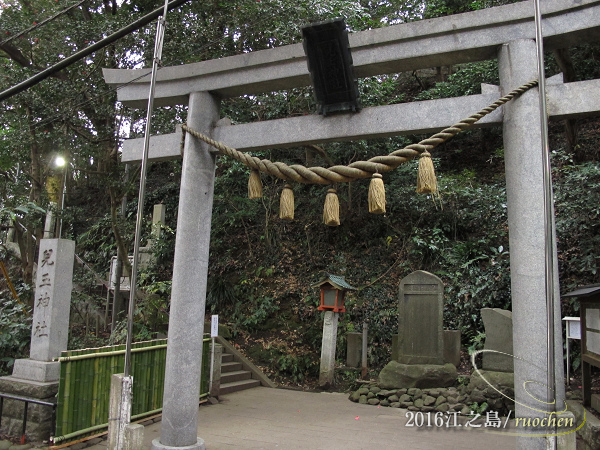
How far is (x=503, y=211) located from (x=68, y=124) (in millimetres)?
9367

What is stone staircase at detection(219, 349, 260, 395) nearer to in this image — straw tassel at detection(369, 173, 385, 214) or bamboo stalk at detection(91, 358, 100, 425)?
bamboo stalk at detection(91, 358, 100, 425)

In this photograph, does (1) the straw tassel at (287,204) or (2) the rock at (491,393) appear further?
(2) the rock at (491,393)

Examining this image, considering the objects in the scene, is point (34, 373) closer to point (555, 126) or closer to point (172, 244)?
point (172, 244)

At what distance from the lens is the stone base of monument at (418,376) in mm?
6691

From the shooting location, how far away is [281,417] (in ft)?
19.5

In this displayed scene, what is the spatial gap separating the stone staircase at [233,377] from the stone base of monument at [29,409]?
3.04 meters

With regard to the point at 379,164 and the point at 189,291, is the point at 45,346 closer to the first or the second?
the point at 189,291

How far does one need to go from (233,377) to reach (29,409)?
3732mm

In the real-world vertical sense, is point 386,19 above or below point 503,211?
above

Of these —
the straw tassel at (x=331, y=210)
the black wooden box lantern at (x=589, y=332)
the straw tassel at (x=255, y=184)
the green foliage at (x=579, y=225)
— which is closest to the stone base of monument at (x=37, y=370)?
the straw tassel at (x=255, y=184)

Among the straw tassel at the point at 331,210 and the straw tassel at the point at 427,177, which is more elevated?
the straw tassel at the point at 427,177

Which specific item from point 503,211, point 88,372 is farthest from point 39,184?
point 503,211

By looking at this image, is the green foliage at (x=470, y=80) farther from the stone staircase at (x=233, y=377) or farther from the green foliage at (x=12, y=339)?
the green foliage at (x=12, y=339)

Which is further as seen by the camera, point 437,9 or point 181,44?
point 437,9
